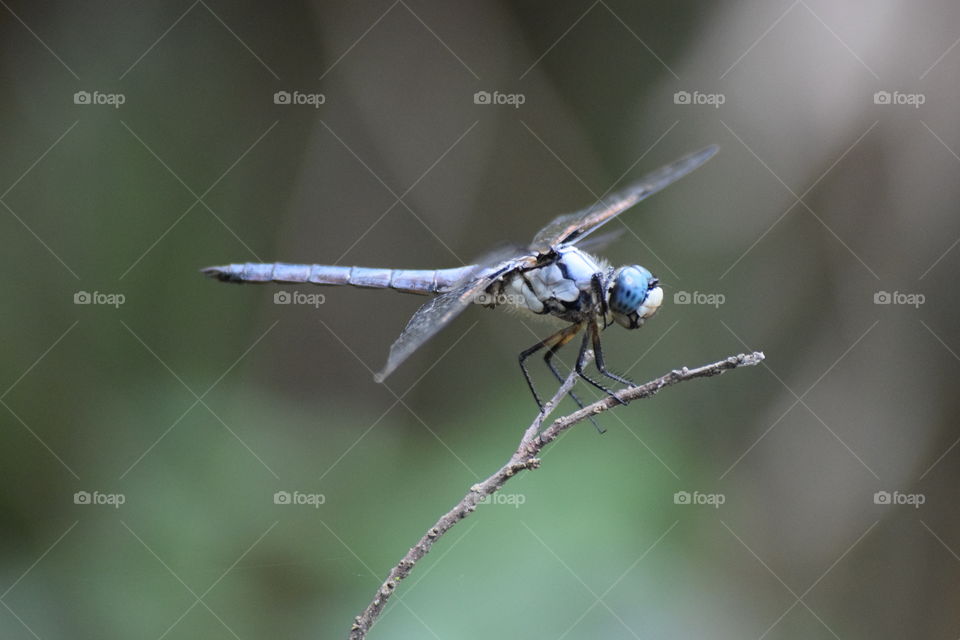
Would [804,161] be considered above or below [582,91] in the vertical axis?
below

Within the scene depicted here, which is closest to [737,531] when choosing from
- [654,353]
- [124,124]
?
[654,353]

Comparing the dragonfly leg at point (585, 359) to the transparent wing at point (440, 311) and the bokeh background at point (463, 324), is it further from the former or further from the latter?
the bokeh background at point (463, 324)

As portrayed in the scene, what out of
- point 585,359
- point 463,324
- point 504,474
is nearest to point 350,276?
point 585,359

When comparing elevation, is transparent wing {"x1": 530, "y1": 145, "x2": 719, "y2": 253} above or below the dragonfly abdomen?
above

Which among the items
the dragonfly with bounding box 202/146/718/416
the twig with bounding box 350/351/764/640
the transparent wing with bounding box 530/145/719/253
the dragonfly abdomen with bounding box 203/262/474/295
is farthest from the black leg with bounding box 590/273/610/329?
the twig with bounding box 350/351/764/640

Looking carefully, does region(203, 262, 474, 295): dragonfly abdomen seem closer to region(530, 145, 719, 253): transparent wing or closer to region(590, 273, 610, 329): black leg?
region(530, 145, 719, 253): transparent wing

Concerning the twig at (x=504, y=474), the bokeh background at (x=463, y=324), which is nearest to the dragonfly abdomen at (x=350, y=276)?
the bokeh background at (x=463, y=324)

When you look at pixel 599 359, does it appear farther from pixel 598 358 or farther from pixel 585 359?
pixel 585 359

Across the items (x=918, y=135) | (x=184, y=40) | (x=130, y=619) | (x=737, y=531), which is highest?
(x=918, y=135)

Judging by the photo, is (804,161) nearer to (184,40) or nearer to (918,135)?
(918,135)
